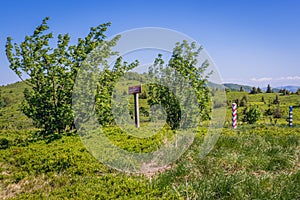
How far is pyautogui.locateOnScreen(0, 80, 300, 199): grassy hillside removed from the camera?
4.27 m

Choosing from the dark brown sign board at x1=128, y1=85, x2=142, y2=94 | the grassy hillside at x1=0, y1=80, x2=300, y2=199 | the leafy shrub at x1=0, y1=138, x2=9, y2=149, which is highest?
the dark brown sign board at x1=128, y1=85, x2=142, y2=94

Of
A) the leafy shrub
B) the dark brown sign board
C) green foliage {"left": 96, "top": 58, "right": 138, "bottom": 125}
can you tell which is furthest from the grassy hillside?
green foliage {"left": 96, "top": 58, "right": 138, "bottom": 125}

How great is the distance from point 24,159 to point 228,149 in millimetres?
4485

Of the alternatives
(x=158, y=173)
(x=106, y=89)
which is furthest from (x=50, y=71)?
(x=158, y=173)

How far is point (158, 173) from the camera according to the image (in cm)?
550

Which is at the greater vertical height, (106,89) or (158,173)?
(106,89)

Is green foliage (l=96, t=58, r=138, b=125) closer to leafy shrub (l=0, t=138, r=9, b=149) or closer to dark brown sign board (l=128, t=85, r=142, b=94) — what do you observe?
dark brown sign board (l=128, t=85, r=142, b=94)

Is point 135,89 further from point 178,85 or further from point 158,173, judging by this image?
point 158,173

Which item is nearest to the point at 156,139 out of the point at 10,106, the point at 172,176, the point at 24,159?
the point at 172,176

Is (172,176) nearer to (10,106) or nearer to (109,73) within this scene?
(109,73)

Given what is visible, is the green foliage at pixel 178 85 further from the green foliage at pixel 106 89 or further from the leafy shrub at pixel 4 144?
the leafy shrub at pixel 4 144

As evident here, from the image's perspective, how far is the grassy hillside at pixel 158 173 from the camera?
168 inches

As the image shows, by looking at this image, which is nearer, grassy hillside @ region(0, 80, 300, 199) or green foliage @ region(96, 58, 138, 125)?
grassy hillside @ region(0, 80, 300, 199)

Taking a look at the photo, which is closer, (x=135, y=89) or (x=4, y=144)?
(x=135, y=89)
